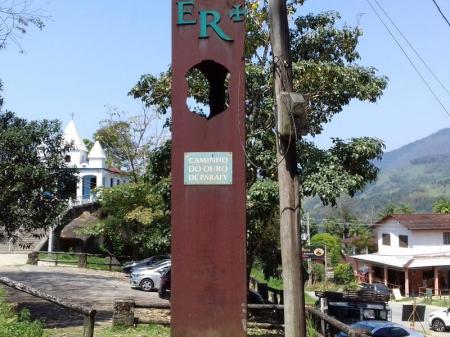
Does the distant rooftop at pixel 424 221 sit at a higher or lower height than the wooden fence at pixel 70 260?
higher

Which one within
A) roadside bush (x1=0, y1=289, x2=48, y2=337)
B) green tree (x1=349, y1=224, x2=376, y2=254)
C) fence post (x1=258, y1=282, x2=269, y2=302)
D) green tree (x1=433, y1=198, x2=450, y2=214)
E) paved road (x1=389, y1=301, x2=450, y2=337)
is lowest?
paved road (x1=389, y1=301, x2=450, y2=337)

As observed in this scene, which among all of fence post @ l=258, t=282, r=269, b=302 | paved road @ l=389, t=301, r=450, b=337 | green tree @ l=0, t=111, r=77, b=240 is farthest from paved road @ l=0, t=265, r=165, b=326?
paved road @ l=389, t=301, r=450, b=337

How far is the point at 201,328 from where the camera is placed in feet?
24.2

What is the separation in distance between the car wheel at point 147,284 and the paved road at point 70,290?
0.43m

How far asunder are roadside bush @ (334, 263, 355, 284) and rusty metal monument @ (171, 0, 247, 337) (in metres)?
47.9

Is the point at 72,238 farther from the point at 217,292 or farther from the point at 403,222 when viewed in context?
the point at 217,292

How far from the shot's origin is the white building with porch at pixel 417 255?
47500 millimetres

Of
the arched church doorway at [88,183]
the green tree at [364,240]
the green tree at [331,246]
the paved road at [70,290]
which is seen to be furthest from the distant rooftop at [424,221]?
the arched church doorway at [88,183]

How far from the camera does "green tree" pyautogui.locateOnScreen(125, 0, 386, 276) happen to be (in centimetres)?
1316

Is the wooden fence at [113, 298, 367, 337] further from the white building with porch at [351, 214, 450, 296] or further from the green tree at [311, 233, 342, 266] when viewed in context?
the green tree at [311, 233, 342, 266]

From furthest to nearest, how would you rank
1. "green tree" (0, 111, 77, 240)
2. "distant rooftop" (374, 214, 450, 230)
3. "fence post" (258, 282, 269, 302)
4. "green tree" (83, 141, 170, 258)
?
"distant rooftop" (374, 214, 450, 230), "green tree" (83, 141, 170, 258), "fence post" (258, 282, 269, 302), "green tree" (0, 111, 77, 240)

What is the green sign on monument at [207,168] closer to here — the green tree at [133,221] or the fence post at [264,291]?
the fence post at [264,291]

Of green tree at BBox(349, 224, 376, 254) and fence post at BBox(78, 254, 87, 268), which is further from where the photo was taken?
green tree at BBox(349, 224, 376, 254)

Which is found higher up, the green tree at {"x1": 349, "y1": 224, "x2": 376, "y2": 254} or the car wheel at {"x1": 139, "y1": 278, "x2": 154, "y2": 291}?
the green tree at {"x1": 349, "y1": 224, "x2": 376, "y2": 254}
